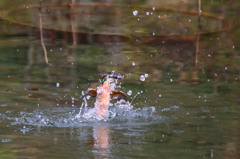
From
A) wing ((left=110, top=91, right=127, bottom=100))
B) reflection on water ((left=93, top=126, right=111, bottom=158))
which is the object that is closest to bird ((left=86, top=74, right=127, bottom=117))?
wing ((left=110, top=91, right=127, bottom=100))

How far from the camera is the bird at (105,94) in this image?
211 inches

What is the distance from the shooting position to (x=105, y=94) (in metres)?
5.52

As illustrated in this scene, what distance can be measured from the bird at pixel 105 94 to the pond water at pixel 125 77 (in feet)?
0.33

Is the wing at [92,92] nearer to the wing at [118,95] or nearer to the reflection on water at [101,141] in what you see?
the wing at [118,95]

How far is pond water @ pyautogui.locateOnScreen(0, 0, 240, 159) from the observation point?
4441mm

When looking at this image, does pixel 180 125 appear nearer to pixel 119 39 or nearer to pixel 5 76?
pixel 5 76

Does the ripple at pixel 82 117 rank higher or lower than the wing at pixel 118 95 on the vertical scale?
lower

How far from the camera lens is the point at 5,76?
6496mm

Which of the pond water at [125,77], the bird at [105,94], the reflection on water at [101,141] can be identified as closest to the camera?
the reflection on water at [101,141]

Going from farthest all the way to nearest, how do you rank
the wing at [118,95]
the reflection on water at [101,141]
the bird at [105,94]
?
the wing at [118,95] < the bird at [105,94] < the reflection on water at [101,141]

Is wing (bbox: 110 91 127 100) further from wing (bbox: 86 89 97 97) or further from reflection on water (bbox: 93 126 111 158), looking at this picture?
reflection on water (bbox: 93 126 111 158)

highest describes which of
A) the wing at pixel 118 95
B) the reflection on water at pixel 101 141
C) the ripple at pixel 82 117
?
the wing at pixel 118 95

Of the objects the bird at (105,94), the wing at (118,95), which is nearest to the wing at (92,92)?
the bird at (105,94)

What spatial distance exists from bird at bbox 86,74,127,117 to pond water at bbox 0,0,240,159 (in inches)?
3.9
